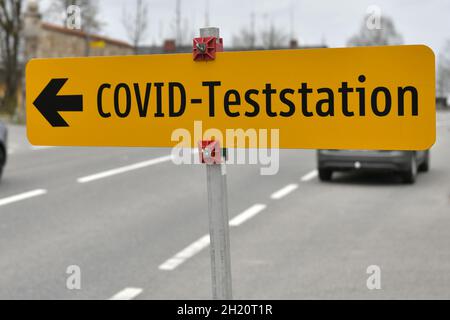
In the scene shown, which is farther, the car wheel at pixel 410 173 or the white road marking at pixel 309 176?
the white road marking at pixel 309 176

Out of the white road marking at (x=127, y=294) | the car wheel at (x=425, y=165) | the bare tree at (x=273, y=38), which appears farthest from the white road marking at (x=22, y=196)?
the bare tree at (x=273, y=38)

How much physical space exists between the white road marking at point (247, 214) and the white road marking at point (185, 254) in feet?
3.50

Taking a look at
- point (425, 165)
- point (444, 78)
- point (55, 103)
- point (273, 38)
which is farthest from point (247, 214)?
point (444, 78)

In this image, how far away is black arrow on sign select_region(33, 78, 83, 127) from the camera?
8.64 feet

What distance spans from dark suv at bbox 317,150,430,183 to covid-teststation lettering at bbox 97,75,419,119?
469 inches

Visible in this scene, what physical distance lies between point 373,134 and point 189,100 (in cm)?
59

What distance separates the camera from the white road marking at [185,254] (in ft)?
24.4

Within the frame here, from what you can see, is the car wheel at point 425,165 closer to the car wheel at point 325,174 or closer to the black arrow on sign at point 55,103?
the car wheel at point 325,174

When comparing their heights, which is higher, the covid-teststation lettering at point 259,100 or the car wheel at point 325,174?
the covid-teststation lettering at point 259,100

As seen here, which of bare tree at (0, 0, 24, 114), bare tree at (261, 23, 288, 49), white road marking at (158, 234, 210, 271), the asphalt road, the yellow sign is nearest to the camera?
the yellow sign

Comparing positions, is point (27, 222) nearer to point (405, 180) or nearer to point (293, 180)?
point (293, 180)

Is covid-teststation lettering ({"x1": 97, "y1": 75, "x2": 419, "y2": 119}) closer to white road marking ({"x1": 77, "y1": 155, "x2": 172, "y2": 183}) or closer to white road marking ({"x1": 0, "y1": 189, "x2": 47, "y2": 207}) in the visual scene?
white road marking ({"x1": 0, "y1": 189, "x2": 47, "y2": 207})

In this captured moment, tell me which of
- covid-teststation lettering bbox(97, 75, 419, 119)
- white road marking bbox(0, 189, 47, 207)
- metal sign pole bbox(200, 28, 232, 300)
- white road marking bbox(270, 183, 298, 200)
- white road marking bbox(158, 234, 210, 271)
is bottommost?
white road marking bbox(270, 183, 298, 200)

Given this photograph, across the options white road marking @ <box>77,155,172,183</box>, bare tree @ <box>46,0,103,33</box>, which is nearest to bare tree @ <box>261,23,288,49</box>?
bare tree @ <box>46,0,103,33</box>
